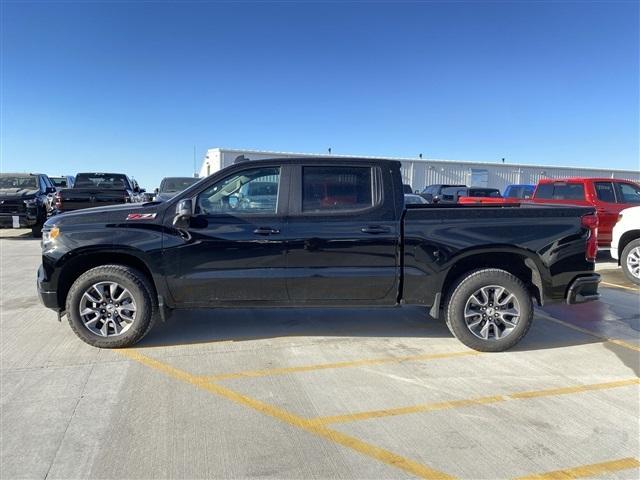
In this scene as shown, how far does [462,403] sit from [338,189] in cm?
226

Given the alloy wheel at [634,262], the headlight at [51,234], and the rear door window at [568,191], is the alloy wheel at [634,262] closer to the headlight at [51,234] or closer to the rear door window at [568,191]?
the rear door window at [568,191]

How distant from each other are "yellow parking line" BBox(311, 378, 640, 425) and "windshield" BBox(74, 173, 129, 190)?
480 inches

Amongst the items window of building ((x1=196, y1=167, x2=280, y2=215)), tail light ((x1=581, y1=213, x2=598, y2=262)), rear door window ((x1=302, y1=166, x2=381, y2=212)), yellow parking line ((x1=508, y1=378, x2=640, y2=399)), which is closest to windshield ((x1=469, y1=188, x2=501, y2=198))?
tail light ((x1=581, y1=213, x2=598, y2=262))

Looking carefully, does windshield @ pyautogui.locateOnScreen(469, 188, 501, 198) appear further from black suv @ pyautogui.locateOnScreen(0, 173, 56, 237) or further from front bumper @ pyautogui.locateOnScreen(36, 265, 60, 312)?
front bumper @ pyautogui.locateOnScreen(36, 265, 60, 312)

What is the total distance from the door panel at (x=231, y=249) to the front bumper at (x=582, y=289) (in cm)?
289

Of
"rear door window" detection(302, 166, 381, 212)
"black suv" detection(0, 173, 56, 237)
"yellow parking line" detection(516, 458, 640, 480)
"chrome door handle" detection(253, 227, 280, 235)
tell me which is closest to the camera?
"yellow parking line" detection(516, 458, 640, 480)

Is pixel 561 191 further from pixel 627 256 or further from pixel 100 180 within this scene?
pixel 100 180

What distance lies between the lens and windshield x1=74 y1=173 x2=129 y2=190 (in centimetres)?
1368

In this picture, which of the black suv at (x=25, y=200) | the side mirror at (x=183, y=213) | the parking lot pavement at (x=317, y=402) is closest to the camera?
the parking lot pavement at (x=317, y=402)

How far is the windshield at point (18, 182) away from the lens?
14500 mm

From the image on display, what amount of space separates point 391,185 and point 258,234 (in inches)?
55.3

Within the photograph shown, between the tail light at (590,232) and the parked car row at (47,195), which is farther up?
the parked car row at (47,195)

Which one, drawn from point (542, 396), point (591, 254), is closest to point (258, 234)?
point (542, 396)

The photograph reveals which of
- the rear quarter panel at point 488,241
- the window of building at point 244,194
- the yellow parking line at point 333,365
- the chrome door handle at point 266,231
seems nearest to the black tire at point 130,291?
the window of building at point 244,194
